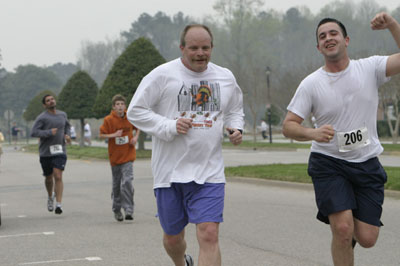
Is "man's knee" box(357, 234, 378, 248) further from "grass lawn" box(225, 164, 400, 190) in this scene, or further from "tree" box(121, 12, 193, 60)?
"tree" box(121, 12, 193, 60)

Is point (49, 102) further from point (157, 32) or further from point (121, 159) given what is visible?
point (157, 32)

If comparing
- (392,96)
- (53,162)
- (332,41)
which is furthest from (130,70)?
(332,41)

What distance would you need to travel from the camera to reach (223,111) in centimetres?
546

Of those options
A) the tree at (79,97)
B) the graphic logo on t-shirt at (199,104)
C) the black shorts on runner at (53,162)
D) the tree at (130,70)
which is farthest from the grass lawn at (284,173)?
the tree at (79,97)

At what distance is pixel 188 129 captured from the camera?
17.1 ft

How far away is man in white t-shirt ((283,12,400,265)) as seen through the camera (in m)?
5.25

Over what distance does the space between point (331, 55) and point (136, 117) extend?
151cm

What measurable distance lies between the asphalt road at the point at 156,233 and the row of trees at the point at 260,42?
91.7 feet

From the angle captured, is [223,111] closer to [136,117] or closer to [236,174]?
[136,117]

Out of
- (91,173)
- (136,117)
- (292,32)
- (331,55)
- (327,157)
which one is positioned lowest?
(91,173)

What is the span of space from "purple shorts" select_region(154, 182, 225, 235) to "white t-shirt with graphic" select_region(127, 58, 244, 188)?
6 centimetres

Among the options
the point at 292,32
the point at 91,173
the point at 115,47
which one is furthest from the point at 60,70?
the point at 91,173

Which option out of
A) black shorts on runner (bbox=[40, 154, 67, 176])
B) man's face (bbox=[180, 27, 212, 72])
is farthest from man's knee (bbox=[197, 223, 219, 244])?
black shorts on runner (bbox=[40, 154, 67, 176])

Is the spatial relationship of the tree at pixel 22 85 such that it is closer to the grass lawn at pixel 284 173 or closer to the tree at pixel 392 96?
the tree at pixel 392 96
